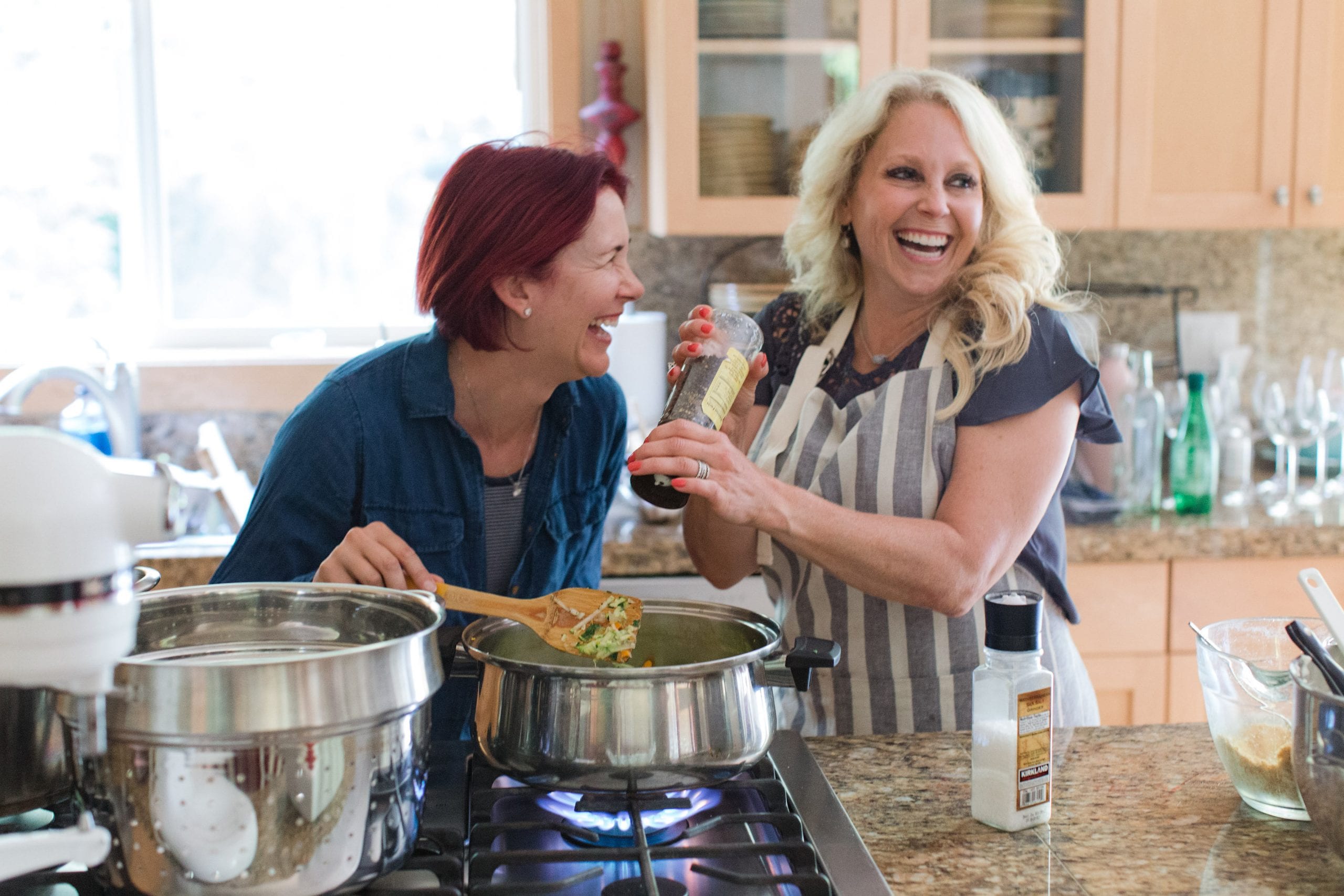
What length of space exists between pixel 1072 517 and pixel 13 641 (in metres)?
2.08

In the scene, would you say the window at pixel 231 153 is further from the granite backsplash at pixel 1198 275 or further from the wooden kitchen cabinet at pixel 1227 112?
the wooden kitchen cabinet at pixel 1227 112

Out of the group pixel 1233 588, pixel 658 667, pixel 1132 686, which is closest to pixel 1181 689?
pixel 1132 686

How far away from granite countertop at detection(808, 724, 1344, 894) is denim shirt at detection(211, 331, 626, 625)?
0.50 meters

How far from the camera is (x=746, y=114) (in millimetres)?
2537

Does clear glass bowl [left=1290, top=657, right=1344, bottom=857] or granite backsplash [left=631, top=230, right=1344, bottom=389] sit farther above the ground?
granite backsplash [left=631, top=230, right=1344, bottom=389]

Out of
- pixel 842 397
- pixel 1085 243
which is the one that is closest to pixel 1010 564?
pixel 842 397

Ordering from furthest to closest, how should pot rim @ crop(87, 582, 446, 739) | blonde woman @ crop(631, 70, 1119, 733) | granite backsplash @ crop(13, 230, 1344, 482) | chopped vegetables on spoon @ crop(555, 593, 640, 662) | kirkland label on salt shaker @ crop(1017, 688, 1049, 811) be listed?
granite backsplash @ crop(13, 230, 1344, 482) < blonde woman @ crop(631, 70, 1119, 733) < chopped vegetables on spoon @ crop(555, 593, 640, 662) < kirkland label on salt shaker @ crop(1017, 688, 1049, 811) < pot rim @ crop(87, 582, 446, 739)

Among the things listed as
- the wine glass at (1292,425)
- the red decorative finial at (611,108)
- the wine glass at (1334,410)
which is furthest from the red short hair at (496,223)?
the wine glass at (1334,410)

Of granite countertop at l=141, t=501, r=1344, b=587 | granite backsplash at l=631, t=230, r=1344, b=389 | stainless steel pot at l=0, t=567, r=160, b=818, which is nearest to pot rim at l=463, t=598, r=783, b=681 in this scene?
stainless steel pot at l=0, t=567, r=160, b=818

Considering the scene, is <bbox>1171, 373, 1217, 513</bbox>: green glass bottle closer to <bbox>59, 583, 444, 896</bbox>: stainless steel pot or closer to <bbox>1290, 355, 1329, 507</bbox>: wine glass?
<bbox>1290, 355, 1329, 507</bbox>: wine glass

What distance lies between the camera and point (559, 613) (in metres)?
1.02

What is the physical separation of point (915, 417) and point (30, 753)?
0.97 meters

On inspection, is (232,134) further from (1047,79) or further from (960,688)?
(960,688)

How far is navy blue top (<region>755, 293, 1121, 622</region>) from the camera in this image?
1388mm
